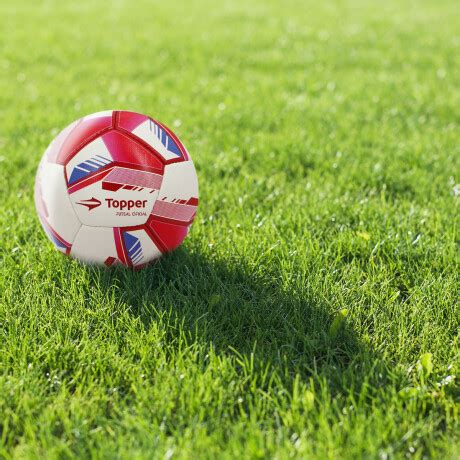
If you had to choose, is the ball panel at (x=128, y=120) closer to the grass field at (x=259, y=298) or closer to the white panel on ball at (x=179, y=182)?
the white panel on ball at (x=179, y=182)

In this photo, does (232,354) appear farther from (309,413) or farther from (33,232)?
(33,232)

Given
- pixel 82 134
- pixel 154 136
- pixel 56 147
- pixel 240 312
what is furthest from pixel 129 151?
pixel 240 312

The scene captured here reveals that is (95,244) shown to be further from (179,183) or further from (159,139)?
(159,139)

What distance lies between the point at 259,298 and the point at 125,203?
86 cm

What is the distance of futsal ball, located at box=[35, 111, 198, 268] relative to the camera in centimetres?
304

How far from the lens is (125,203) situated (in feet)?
10.00

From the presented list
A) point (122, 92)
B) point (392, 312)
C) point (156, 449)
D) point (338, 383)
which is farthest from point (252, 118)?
point (156, 449)

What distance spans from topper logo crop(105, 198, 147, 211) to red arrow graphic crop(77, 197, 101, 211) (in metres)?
0.05

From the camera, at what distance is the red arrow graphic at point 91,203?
9.95 feet

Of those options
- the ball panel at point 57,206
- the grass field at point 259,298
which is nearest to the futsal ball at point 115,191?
the ball panel at point 57,206

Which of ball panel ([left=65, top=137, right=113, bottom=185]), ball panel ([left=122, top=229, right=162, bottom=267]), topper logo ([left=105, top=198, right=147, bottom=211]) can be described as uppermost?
ball panel ([left=65, top=137, right=113, bottom=185])

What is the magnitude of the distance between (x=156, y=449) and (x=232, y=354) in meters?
0.63

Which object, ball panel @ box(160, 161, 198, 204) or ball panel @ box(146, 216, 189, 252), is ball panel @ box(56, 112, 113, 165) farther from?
ball panel @ box(146, 216, 189, 252)

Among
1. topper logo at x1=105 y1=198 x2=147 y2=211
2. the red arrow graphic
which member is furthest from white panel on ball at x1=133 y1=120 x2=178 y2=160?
the red arrow graphic
